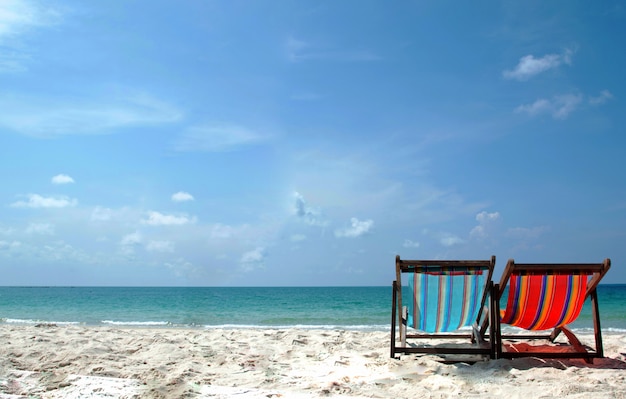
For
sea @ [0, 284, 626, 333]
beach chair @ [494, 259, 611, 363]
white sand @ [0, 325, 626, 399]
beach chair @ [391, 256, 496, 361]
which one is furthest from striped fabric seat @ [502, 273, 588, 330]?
sea @ [0, 284, 626, 333]

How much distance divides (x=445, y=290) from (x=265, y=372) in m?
1.98

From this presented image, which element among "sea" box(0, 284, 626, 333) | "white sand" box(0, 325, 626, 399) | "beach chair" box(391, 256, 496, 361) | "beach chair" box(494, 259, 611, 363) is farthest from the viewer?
"sea" box(0, 284, 626, 333)

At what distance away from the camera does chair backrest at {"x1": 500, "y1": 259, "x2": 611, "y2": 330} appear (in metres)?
4.61

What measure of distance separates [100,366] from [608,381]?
4477 mm

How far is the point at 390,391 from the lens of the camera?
3.86m

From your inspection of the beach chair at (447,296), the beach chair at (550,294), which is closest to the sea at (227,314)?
the beach chair at (447,296)

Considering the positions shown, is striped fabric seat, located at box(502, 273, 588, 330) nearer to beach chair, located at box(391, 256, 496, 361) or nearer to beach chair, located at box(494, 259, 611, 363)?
beach chair, located at box(494, 259, 611, 363)

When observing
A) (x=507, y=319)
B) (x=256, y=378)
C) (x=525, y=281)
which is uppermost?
(x=525, y=281)

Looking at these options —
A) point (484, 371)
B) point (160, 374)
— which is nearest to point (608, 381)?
point (484, 371)

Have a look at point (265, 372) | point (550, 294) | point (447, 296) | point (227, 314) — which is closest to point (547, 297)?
point (550, 294)

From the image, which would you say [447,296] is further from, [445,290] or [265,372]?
[265,372]

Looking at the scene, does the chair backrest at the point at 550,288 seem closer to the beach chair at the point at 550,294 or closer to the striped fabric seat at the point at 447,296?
the beach chair at the point at 550,294

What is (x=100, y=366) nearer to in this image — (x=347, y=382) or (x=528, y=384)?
(x=347, y=382)

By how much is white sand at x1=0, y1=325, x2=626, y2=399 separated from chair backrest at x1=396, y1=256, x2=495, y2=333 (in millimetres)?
450
